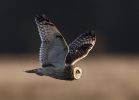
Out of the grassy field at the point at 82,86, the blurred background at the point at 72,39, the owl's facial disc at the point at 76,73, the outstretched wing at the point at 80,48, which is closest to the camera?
the owl's facial disc at the point at 76,73

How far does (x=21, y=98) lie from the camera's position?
391 inches

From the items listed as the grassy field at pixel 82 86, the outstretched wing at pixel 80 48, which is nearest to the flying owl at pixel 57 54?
the outstretched wing at pixel 80 48

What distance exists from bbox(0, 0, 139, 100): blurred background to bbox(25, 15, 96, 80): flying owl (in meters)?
3.81

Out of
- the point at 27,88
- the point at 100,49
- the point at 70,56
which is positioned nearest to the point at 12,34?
the point at 100,49

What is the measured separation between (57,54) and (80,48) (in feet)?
0.83

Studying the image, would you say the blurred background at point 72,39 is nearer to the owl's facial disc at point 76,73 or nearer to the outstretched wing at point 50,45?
the outstretched wing at point 50,45

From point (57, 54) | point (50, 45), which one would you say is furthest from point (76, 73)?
point (50, 45)

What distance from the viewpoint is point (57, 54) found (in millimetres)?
5922

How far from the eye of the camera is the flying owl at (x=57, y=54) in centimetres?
577

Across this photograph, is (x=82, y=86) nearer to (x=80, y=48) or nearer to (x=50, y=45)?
(x=80, y=48)

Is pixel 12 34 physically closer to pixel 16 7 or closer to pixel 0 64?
pixel 16 7

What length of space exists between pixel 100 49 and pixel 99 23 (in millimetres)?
5367

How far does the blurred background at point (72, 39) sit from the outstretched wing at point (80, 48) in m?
3.56

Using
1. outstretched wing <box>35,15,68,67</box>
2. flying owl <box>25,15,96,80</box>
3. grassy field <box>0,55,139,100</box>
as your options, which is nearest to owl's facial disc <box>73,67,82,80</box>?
flying owl <box>25,15,96,80</box>
